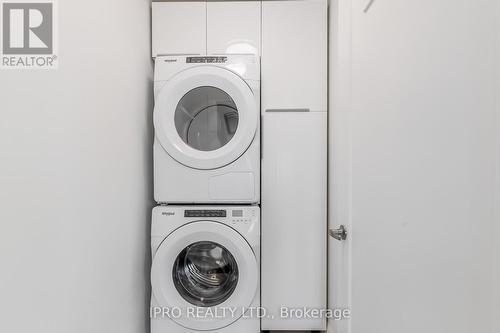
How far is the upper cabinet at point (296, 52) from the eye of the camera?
73.8 inches

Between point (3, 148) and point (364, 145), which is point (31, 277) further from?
point (364, 145)

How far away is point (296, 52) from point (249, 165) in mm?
726

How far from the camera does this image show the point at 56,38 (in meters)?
1.07

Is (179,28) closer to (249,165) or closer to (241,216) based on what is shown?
(249,165)

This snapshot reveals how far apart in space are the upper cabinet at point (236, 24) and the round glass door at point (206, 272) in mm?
1137

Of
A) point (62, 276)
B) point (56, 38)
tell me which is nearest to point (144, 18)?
point (56, 38)

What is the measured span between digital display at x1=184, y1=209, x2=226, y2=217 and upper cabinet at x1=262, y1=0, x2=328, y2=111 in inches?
26.0

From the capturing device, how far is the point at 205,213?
167cm

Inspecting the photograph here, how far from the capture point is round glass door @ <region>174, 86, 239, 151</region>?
178 cm

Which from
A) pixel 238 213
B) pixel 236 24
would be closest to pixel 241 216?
pixel 238 213

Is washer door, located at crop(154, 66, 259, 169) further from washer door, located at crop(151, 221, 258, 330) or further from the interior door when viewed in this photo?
the interior door

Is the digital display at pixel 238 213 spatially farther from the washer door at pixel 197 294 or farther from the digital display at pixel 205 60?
the digital display at pixel 205 60

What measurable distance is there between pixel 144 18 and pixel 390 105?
61.6 inches

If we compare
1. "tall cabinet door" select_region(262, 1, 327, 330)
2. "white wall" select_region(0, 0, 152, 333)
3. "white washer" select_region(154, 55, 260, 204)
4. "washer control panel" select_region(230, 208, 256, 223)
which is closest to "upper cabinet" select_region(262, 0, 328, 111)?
"tall cabinet door" select_region(262, 1, 327, 330)
